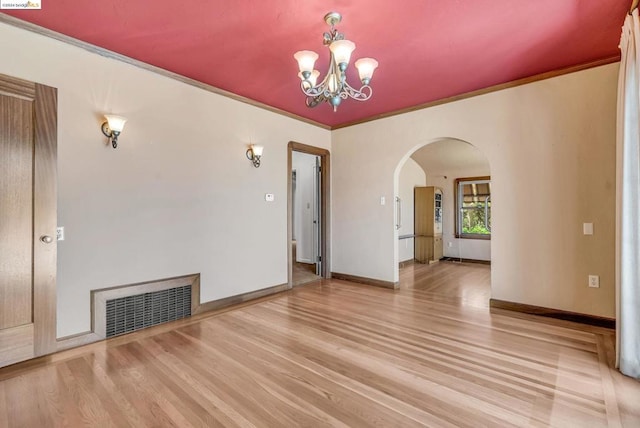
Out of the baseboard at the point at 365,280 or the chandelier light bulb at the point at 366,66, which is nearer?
the chandelier light bulb at the point at 366,66

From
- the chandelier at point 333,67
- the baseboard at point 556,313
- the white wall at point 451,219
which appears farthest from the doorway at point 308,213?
the white wall at point 451,219

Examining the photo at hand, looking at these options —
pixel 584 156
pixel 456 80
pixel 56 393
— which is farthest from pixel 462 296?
pixel 56 393

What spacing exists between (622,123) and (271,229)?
149 inches

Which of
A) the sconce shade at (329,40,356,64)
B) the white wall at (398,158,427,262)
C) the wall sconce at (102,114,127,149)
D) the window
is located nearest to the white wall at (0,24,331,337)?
the wall sconce at (102,114,127,149)

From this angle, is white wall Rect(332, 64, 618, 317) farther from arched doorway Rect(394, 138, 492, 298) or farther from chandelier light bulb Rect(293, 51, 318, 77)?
arched doorway Rect(394, 138, 492, 298)

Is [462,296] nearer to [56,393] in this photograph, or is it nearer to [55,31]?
[56,393]

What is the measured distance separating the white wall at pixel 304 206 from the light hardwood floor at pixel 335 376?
3.34 metres

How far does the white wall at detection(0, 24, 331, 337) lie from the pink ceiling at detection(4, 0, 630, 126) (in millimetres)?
279

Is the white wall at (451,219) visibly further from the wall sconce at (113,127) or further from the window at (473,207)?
the wall sconce at (113,127)

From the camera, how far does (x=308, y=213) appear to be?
6.64 m

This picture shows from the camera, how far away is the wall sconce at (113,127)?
8.91 ft

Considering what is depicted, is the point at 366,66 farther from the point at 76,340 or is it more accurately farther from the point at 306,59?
the point at 76,340

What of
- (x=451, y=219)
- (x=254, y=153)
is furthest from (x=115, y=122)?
(x=451, y=219)

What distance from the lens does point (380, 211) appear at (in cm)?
477
